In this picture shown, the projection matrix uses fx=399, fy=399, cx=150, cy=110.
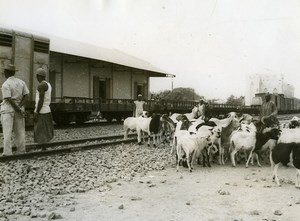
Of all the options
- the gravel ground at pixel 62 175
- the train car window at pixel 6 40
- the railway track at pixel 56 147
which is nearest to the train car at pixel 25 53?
the train car window at pixel 6 40

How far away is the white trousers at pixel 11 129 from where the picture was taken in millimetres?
9038

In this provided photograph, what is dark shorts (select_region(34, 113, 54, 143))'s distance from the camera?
969 cm

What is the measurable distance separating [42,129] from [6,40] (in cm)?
559

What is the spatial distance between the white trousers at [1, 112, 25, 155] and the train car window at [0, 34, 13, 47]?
5.38 m

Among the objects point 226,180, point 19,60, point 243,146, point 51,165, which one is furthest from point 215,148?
point 19,60

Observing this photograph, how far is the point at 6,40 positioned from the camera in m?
13.9

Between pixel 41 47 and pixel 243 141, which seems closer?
pixel 243 141

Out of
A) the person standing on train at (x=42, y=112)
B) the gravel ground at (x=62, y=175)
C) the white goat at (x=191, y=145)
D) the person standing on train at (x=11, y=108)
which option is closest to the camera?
the gravel ground at (x=62, y=175)

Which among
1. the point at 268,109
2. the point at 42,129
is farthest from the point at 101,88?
the point at 268,109

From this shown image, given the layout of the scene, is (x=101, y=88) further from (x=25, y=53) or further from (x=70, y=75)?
(x=25, y=53)

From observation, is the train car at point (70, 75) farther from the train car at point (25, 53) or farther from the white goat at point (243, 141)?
the white goat at point (243, 141)

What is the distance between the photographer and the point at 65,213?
17.0ft

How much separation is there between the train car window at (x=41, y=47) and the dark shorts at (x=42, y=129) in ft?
20.6

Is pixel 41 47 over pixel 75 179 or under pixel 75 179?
over
